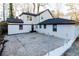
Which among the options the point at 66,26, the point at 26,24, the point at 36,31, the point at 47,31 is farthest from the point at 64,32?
the point at 26,24

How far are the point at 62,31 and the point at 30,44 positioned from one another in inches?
17.5

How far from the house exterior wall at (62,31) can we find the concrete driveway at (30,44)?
5 cm

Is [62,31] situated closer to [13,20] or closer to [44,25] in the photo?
[44,25]

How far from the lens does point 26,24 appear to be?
1.85 m

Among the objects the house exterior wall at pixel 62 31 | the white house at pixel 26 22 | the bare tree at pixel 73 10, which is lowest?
the house exterior wall at pixel 62 31

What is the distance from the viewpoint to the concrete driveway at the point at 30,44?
181 cm

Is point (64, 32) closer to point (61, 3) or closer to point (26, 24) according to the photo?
point (61, 3)

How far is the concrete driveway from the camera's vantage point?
5.95 feet

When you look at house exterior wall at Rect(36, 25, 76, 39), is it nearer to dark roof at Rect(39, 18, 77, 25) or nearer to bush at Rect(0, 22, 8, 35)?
dark roof at Rect(39, 18, 77, 25)

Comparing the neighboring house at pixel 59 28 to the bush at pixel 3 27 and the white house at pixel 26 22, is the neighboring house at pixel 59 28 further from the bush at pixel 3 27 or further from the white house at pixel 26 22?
the bush at pixel 3 27

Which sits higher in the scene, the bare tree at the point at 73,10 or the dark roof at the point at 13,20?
the bare tree at the point at 73,10

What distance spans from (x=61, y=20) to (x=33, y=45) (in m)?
0.49

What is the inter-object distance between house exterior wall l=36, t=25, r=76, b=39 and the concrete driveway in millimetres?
53

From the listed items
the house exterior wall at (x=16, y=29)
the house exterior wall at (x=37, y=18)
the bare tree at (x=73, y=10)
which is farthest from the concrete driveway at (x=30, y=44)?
the bare tree at (x=73, y=10)
